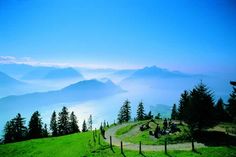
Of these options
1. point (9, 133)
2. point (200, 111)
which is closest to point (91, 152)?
point (200, 111)

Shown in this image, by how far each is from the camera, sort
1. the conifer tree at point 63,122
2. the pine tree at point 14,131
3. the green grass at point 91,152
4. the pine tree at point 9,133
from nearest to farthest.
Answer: the green grass at point 91,152
the pine tree at point 9,133
the pine tree at point 14,131
the conifer tree at point 63,122

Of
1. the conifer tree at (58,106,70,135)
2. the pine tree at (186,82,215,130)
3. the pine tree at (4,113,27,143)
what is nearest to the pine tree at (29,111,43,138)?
the pine tree at (4,113,27,143)

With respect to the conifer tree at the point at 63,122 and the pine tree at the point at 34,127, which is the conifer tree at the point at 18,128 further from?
the conifer tree at the point at 63,122

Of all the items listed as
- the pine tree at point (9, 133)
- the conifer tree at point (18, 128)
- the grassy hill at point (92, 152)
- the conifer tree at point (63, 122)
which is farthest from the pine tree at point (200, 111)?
the pine tree at point (9, 133)

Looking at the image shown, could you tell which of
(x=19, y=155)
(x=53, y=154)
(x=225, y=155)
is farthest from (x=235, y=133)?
(x=19, y=155)

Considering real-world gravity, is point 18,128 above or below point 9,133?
above

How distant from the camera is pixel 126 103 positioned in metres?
108

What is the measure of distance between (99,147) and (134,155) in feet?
28.3

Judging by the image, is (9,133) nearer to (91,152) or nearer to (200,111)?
(91,152)

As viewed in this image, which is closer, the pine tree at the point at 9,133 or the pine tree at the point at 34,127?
the pine tree at the point at 9,133

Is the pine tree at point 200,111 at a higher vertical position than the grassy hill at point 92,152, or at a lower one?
higher

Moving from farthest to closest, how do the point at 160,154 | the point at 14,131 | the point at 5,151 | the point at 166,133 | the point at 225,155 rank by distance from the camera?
the point at 14,131 → the point at 5,151 → the point at 166,133 → the point at 160,154 → the point at 225,155

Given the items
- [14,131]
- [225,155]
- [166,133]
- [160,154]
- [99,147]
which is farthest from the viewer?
[14,131]

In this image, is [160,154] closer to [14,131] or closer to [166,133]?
[166,133]
